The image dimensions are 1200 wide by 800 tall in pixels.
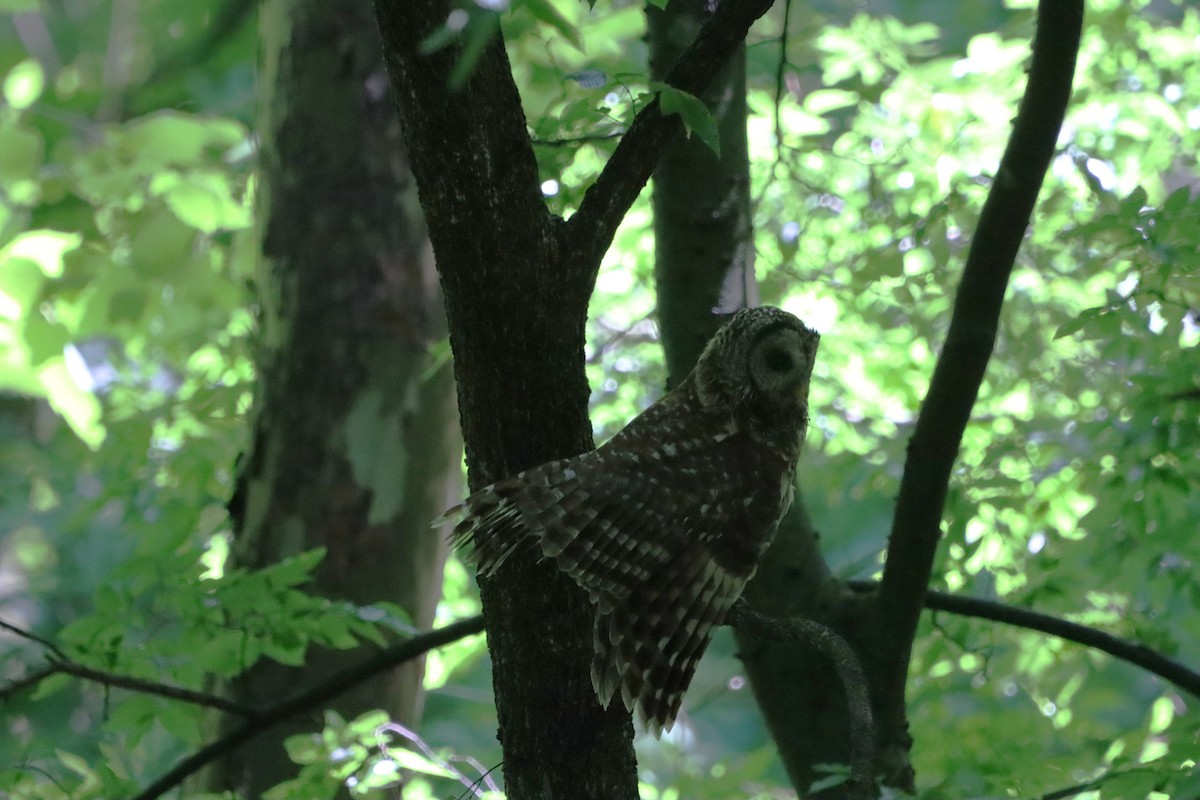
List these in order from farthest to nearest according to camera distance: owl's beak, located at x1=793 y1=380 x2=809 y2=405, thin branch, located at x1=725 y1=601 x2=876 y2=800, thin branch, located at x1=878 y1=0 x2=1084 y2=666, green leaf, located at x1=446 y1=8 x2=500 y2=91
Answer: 1. owl's beak, located at x1=793 y1=380 x2=809 y2=405
2. thin branch, located at x1=878 y1=0 x2=1084 y2=666
3. thin branch, located at x1=725 y1=601 x2=876 y2=800
4. green leaf, located at x1=446 y1=8 x2=500 y2=91

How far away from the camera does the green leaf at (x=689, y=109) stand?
5.26 feet

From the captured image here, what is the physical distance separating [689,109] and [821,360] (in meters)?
2.89

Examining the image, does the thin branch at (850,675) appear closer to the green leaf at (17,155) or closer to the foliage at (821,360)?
the foliage at (821,360)

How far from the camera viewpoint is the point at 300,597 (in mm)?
2160

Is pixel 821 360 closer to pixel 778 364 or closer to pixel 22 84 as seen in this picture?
pixel 778 364

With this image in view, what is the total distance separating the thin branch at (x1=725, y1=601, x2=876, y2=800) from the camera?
4.57 feet

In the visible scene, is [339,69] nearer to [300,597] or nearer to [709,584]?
[300,597]

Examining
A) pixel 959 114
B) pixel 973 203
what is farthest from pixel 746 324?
pixel 959 114

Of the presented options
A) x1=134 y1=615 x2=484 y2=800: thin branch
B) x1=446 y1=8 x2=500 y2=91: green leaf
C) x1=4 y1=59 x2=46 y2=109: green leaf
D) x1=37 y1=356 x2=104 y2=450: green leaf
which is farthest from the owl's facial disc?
x1=4 y1=59 x2=46 y2=109: green leaf

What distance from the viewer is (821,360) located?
4.41 meters

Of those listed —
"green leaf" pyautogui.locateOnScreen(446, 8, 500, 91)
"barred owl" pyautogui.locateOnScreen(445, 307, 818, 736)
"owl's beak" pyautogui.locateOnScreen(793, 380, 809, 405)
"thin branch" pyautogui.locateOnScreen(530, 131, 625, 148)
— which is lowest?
"green leaf" pyautogui.locateOnScreen(446, 8, 500, 91)

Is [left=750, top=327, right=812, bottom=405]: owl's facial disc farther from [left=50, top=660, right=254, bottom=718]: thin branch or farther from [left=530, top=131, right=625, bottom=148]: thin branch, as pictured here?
[left=50, top=660, right=254, bottom=718]: thin branch

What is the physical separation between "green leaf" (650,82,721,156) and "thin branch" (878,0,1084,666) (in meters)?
0.73

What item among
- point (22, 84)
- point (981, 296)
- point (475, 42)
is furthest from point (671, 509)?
point (22, 84)
